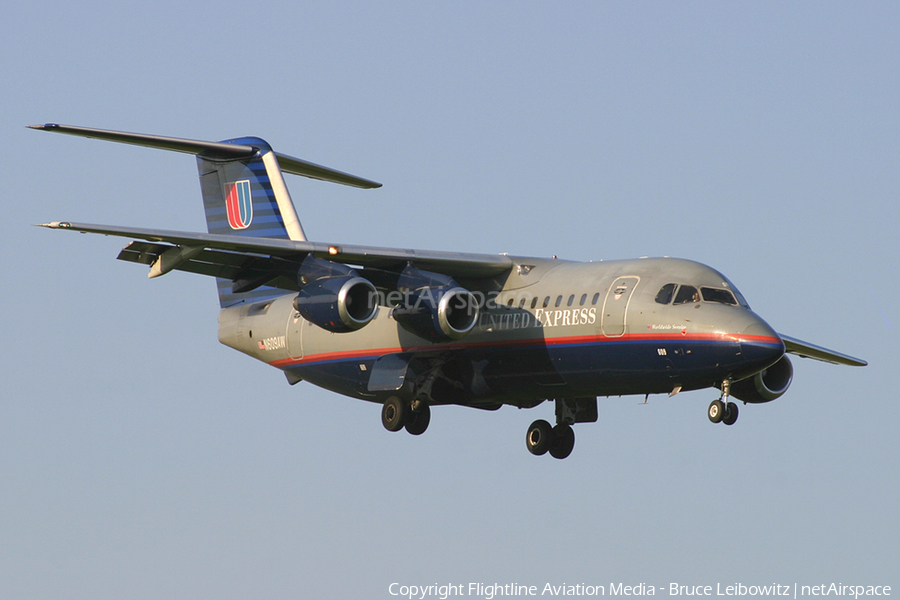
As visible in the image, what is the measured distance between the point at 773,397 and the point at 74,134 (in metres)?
10.3

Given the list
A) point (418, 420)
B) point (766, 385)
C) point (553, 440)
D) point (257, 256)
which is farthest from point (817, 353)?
point (257, 256)

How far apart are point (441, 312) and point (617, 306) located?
2269 mm

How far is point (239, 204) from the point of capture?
2347 centimetres

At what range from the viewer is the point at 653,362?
60.1ft

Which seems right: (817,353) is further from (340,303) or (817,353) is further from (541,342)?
(340,303)

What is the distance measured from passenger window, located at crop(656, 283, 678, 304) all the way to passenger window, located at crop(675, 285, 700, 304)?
0.08 meters

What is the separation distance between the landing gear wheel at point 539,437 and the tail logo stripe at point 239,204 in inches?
222

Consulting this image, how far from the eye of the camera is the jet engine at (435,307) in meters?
19.1

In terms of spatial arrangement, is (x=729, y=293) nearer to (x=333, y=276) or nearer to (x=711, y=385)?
(x=711, y=385)

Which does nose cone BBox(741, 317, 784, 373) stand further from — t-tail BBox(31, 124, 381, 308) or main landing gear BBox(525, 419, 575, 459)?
t-tail BBox(31, 124, 381, 308)

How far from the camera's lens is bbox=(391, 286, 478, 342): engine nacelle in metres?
19.1

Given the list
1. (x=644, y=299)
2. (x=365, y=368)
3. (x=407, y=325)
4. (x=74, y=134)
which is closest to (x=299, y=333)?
(x=365, y=368)

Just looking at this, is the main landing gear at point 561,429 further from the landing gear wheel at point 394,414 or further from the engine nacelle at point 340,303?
the engine nacelle at point 340,303

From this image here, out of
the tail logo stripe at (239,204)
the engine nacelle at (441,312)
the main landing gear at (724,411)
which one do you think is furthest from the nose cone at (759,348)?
the tail logo stripe at (239,204)
